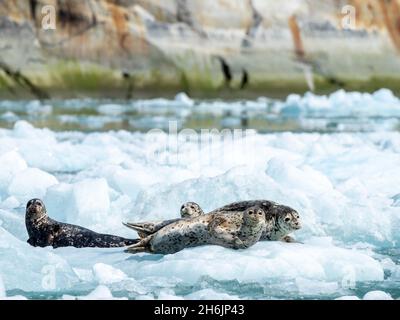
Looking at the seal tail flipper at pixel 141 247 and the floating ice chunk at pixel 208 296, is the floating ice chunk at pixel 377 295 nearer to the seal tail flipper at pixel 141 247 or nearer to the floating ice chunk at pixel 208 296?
the floating ice chunk at pixel 208 296

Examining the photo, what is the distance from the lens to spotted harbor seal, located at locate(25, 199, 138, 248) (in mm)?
6480

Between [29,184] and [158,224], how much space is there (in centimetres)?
210

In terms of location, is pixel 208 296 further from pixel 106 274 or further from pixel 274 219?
pixel 274 219

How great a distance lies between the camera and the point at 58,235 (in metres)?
6.59

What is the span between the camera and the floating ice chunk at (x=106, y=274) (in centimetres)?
548

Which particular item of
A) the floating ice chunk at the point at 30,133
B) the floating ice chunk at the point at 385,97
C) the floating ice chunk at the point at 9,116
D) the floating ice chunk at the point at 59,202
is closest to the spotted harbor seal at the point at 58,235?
the floating ice chunk at the point at 59,202

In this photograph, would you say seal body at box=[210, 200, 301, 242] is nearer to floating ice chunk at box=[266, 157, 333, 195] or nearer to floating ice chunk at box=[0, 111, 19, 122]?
floating ice chunk at box=[266, 157, 333, 195]

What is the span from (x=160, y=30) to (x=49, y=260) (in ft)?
52.0

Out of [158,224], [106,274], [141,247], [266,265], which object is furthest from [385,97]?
[106,274]

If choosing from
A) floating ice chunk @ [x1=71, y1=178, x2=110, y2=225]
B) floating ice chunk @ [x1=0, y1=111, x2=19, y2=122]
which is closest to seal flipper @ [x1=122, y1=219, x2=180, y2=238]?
floating ice chunk @ [x1=71, y1=178, x2=110, y2=225]

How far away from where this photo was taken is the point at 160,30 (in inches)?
832

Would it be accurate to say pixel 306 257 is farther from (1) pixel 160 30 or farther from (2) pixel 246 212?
(1) pixel 160 30

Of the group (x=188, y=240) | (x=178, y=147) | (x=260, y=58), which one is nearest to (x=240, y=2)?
(x=260, y=58)
